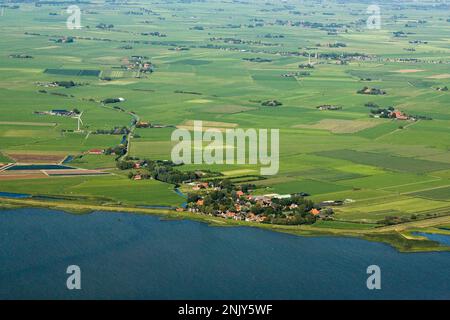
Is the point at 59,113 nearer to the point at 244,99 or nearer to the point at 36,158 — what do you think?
the point at 36,158

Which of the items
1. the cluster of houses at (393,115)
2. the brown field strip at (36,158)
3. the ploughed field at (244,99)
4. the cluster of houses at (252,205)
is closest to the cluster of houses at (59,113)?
the ploughed field at (244,99)

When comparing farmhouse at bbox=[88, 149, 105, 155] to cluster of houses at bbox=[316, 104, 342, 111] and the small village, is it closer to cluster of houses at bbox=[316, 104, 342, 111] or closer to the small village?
the small village

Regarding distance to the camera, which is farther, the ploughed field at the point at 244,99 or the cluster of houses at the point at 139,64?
the cluster of houses at the point at 139,64

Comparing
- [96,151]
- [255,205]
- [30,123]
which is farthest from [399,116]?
[255,205]

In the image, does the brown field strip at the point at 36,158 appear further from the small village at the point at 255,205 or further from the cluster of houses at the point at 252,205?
the cluster of houses at the point at 252,205

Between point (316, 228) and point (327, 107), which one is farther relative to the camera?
point (327, 107)

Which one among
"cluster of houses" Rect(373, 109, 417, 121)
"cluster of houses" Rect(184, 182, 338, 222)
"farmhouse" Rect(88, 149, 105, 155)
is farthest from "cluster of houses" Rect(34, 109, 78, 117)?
"cluster of houses" Rect(184, 182, 338, 222)
